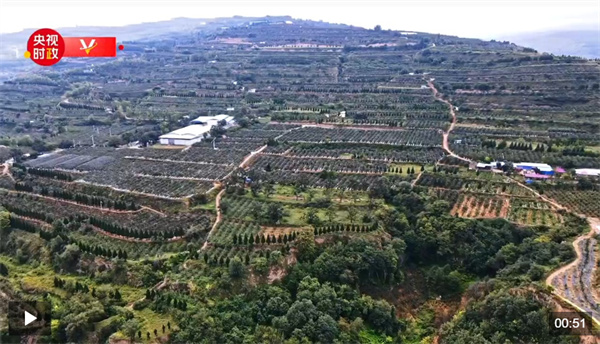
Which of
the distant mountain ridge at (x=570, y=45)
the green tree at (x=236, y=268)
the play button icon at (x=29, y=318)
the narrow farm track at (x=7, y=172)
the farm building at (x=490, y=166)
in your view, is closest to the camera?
the play button icon at (x=29, y=318)

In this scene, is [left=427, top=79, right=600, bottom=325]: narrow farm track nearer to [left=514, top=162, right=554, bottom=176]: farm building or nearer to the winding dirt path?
[left=514, top=162, right=554, bottom=176]: farm building

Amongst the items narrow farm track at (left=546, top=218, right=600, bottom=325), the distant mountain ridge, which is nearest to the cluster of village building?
narrow farm track at (left=546, top=218, right=600, bottom=325)

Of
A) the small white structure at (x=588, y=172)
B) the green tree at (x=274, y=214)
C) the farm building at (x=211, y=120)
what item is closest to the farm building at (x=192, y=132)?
the farm building at (x=211, y=120)

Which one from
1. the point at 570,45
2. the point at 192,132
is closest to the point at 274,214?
the point at 192,132

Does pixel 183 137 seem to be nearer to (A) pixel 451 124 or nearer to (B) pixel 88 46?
(B) pixel 88 46

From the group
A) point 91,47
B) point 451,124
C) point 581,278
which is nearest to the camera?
point 581,278
